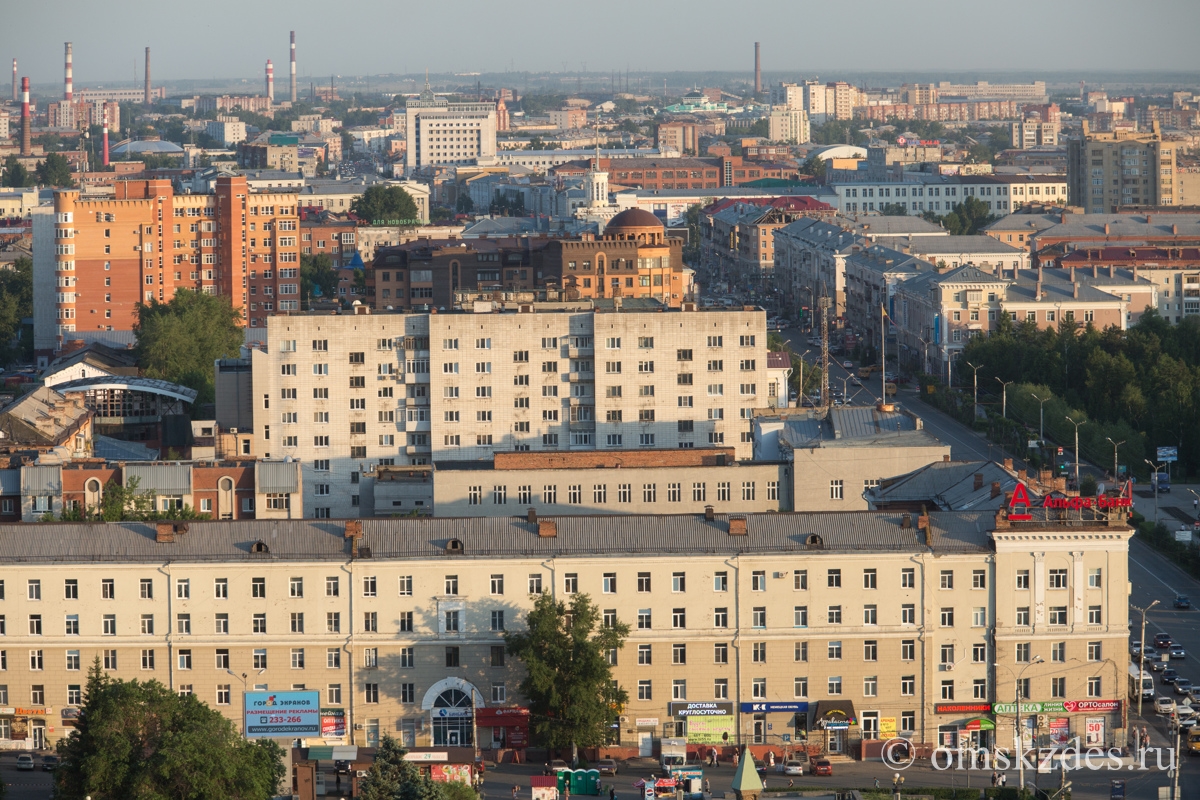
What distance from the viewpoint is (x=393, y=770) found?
38031 millimetres

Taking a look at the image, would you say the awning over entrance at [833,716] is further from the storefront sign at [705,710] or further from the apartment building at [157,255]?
the apartment building at [157,255]

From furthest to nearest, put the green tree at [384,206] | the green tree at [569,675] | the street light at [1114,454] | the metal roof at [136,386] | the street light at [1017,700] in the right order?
1. the green tree at [384,206]
2. the metal roof at [136,386]
3. the street light at [1114,454]
4. the street light at [1017,700]
5. the green tree at [569,675]

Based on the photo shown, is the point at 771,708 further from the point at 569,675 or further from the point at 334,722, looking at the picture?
the point at 334,722

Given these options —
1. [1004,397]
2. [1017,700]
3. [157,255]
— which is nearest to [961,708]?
[1017,700]

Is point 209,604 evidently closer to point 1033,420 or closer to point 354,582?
point 354,582

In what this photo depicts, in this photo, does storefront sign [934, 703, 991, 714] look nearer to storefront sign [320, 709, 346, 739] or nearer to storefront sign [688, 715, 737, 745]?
storefront sign [688, 715, 737, 745]

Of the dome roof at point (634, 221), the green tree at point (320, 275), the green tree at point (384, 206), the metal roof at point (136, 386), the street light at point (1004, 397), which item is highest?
the green tree at point (384, 206)

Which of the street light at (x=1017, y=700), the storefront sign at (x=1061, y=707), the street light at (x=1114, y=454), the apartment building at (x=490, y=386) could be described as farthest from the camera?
the street light at (x=1114, y=454)

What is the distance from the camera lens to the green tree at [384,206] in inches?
6580

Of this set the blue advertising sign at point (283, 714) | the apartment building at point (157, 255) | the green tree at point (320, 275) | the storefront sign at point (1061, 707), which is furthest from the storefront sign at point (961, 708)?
the green tree at point (320, 275)

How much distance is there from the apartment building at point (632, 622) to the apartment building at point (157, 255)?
213 ft

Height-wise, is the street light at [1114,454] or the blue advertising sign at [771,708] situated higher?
the street light at [1114,454]

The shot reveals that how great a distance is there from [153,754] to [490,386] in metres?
32.8

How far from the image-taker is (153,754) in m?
38.7
